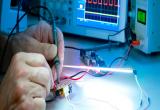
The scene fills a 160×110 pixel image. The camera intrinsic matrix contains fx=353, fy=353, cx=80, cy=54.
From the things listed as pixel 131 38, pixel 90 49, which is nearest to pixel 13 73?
pixel 90 49

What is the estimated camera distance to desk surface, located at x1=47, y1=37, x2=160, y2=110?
3.71ft

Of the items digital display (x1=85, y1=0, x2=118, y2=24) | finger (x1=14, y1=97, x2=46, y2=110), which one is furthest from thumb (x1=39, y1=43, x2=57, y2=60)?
digital display (x1=85, y1=0, x2=118, y2=24)

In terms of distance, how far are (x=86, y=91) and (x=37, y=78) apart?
344 mm

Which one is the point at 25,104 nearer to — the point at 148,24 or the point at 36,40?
the point at 36,40

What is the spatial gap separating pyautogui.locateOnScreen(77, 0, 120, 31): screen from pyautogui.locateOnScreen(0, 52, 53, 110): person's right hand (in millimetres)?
685

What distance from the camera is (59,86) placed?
45.3 inches

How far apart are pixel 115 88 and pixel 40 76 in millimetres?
409

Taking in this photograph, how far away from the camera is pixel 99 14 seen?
1.59m

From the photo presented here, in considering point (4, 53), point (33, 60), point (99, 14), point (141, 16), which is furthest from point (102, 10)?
point (33, 60)

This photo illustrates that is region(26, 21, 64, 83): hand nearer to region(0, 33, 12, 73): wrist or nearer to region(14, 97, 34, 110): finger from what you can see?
region(0, 33, 12, 73): wrist

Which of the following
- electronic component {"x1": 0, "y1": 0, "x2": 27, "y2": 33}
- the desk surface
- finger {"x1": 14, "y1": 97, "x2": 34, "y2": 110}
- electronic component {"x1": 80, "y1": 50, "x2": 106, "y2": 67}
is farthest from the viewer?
electronic component {"x1": 0, "y1": 0, "x2": 27, "y2": 33}

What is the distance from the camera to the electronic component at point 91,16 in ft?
5.11

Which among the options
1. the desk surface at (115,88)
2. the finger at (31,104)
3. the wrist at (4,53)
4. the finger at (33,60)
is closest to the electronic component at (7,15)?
the wrist at (4,53)

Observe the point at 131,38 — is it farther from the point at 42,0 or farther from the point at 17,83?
the point at 17,83
